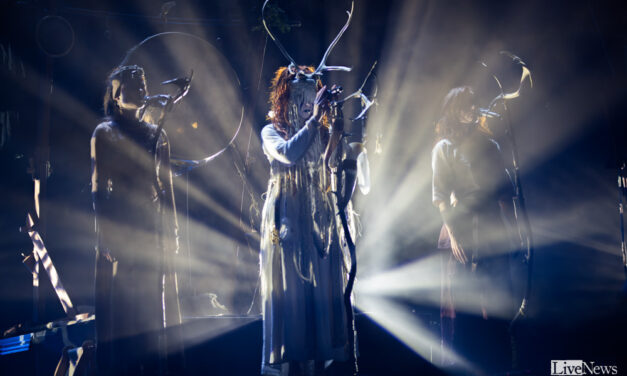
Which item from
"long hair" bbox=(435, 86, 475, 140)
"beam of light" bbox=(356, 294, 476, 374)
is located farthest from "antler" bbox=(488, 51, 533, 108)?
"beam of light" bbox=(356, 294, 476, 374)

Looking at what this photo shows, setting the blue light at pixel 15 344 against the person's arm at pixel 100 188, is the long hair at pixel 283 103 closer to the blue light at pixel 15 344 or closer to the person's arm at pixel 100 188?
the person's arm at pixel 100 188

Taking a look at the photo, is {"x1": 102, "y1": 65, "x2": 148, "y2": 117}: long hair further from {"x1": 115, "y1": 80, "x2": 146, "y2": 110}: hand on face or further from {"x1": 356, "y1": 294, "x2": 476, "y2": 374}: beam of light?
{"x1": 356, "y1": 294, "x2": 476, "y2": 374}: beam of light

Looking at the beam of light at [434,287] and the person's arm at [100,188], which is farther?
the beam of light at [434,287]

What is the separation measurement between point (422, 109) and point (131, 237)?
248 centimetres

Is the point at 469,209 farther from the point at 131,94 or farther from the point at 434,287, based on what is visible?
the point at 131,94

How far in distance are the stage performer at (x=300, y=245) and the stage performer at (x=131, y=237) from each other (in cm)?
68

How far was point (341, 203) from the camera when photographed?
7.64 feet

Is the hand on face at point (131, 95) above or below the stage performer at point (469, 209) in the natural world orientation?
above

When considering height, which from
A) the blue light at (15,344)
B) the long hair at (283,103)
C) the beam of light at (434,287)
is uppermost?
the long hair at (283,103)

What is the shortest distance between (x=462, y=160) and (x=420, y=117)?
0.58m

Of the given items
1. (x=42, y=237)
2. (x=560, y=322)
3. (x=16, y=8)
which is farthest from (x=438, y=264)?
(x=16, y=8)

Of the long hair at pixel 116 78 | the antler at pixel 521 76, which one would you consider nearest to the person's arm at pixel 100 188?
the long hair at pixel 116 78

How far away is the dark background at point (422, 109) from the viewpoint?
3.00m

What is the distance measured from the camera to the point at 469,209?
10.1 feet
